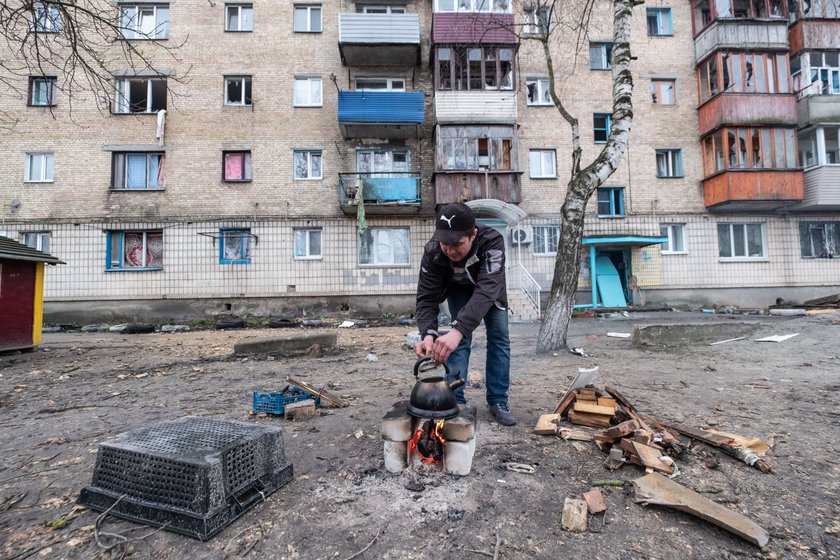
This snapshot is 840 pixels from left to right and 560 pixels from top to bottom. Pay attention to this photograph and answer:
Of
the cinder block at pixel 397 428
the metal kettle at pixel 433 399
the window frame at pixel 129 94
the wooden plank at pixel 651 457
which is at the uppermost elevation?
the window frame at pixel 129 94

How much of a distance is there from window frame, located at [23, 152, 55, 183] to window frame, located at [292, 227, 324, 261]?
29.1 feet

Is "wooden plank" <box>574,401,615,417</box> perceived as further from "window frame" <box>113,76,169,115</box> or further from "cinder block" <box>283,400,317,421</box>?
"window frame" <box>113,76,169,115</box>

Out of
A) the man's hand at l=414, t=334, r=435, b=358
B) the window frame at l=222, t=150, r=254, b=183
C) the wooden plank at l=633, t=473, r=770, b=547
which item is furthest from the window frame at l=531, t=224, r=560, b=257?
the wooden plank at l=633, t=473, r=770, b=547

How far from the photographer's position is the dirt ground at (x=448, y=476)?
5.85ft

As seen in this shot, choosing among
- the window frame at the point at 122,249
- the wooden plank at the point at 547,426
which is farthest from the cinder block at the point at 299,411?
the window frame at the point at 122,249

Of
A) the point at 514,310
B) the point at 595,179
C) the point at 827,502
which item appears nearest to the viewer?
the point at 827,502

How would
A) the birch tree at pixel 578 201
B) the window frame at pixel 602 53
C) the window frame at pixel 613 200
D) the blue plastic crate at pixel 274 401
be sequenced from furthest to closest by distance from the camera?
the window frame at pixel 602 53 → the window frame at pixel 613 200 → the birch tree at pixel 578 201 → the blue plastic crate at pixel 274 401

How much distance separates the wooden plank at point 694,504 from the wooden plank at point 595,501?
0.63 feet

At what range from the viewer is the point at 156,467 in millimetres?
1927

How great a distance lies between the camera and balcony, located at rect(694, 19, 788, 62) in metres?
14.5

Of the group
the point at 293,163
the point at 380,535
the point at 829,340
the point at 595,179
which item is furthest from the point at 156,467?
the point at 293,163

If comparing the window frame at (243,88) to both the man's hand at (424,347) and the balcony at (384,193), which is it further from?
the man's hand at (424,347)

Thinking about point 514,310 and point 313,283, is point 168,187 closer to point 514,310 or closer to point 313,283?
point 313,283

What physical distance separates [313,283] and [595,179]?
34.2 feet
